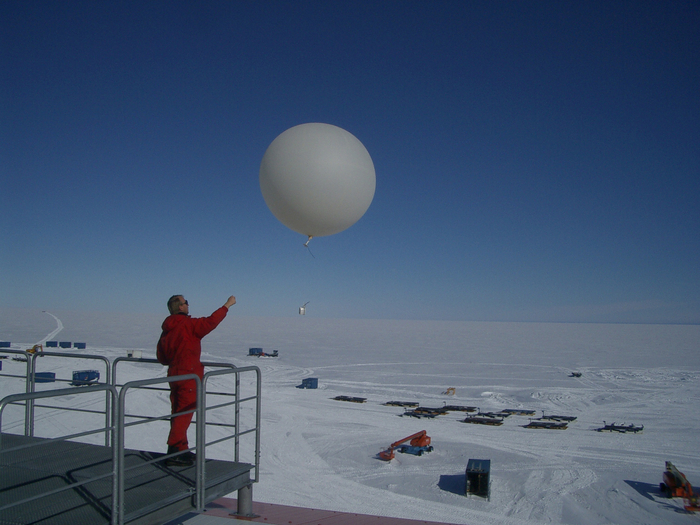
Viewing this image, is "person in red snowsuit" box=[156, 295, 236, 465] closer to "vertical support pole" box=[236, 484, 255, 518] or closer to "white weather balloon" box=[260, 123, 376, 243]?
"vertical support pole" box=[236, 484, 255, 518]

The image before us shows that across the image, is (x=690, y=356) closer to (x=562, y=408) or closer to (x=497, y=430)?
(x=562, y=408)

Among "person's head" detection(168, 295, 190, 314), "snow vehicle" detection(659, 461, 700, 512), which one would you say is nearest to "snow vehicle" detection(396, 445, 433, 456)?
"snow vehicle" detection(659, 461, 700, 512)

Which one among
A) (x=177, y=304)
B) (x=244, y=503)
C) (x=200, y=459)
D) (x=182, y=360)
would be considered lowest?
(x=244, y=503)

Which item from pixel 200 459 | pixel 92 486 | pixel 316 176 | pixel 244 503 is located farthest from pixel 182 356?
pixel 316 176

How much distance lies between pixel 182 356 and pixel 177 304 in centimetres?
54

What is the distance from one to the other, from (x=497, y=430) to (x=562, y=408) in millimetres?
6383

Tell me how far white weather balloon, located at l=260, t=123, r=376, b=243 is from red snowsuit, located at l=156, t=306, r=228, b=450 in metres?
2.26

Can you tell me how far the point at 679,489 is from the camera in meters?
10.4

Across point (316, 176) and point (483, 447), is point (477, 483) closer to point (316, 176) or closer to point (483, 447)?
point (483, 447)

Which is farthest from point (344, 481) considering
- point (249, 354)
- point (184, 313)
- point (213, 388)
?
point (249, 354)

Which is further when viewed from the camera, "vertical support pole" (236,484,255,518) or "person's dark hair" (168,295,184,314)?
"person's dark hair" (168,295,184,314)

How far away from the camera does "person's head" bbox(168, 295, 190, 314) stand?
448cm

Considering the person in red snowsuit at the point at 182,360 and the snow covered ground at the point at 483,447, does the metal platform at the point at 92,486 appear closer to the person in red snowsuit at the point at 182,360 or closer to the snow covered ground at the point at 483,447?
the person in red snowsuit at the point at 182,360

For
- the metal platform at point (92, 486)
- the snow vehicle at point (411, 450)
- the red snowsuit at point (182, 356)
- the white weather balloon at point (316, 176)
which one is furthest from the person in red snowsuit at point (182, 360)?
the snow vehicle at point (411, 450)
